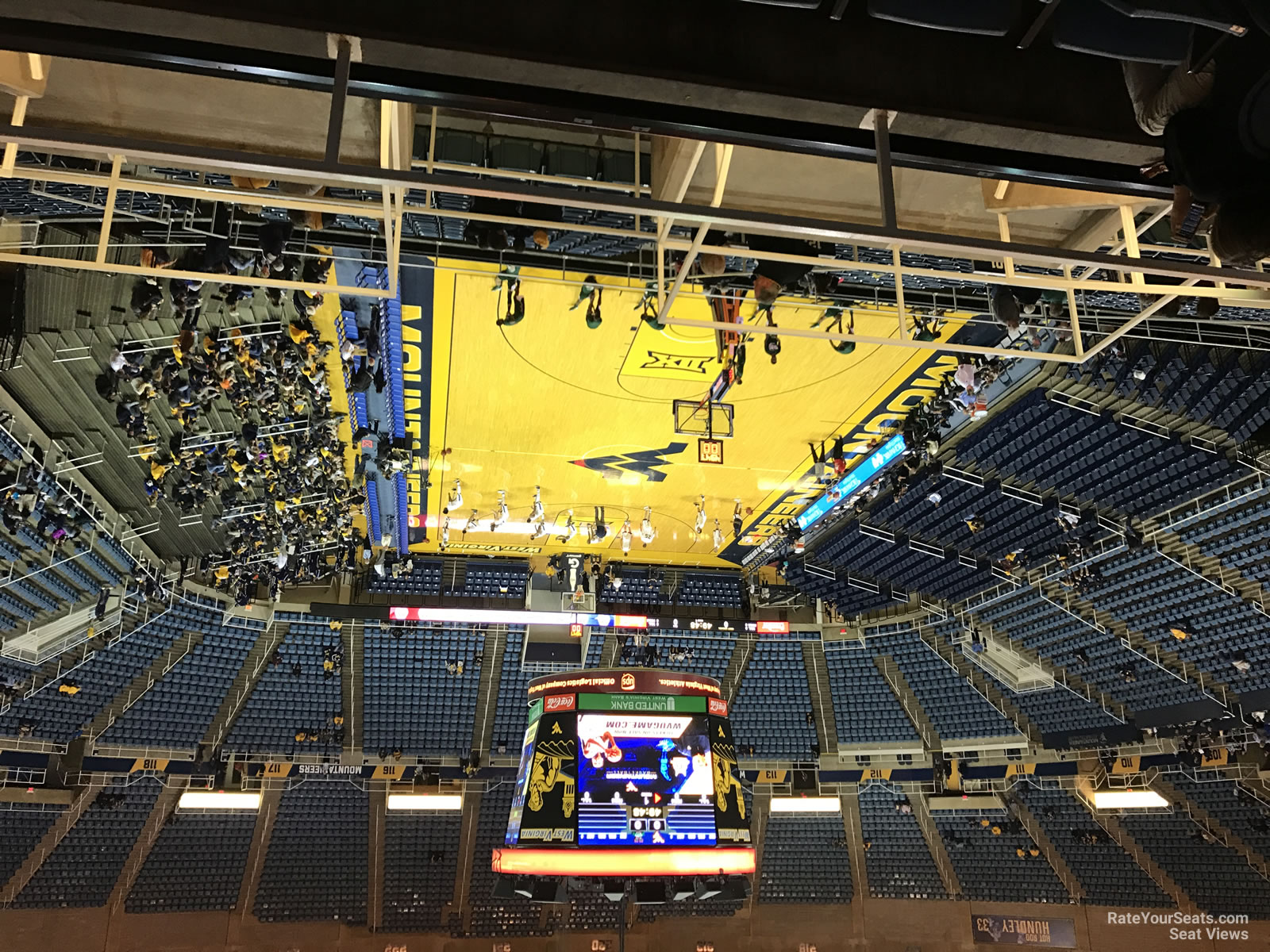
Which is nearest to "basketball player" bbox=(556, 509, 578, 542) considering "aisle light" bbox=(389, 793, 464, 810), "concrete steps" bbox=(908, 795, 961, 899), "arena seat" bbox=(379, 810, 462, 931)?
"aisle light" bbox=(389, 793, 464, 810)

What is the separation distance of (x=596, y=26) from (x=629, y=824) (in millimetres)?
10738

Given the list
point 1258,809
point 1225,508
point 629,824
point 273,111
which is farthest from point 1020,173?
point 1258,809

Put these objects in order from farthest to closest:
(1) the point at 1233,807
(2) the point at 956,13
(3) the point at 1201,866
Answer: (3) the point at 1201,866
(1) the point at 1233,807
(2) the point at 956,13

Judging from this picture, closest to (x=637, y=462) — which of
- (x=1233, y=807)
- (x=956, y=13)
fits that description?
(x=956, y=13)

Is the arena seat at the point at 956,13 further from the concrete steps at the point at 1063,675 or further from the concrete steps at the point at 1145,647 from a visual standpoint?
the concrete steps at the point at 1063,675

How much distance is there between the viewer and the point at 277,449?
42.3 ft

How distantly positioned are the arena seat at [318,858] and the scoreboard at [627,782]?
9.78 meters

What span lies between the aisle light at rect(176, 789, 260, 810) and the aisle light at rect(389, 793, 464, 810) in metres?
3.05

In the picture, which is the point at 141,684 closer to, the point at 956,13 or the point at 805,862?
the point at 805,862

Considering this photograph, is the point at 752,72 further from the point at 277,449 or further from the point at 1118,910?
the point at 1118,910

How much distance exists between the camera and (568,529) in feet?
61.2

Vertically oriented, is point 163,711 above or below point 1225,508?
below

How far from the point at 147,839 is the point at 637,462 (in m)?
14.0

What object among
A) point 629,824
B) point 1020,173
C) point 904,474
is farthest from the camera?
point 904,474
